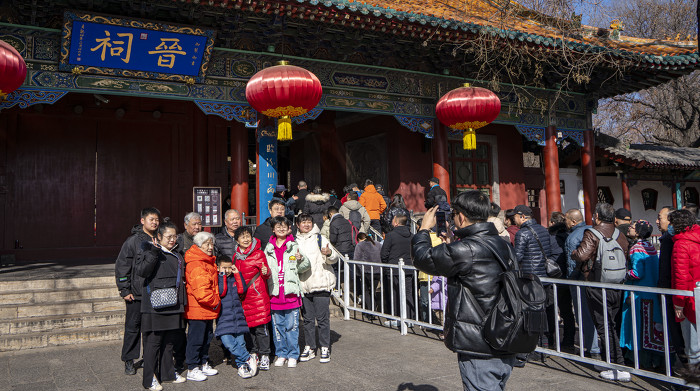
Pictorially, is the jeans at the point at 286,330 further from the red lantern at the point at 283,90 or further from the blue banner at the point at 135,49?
the blue banner at the point at 135,49

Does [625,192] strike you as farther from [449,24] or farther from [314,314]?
[314,314]

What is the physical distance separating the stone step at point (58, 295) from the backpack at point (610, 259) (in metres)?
5.55

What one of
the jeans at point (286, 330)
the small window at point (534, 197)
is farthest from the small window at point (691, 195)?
the jeans at point (286, 330)

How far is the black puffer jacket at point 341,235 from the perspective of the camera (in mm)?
7312

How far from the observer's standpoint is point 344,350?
5258mm

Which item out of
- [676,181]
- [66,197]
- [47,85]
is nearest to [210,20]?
[47,85]

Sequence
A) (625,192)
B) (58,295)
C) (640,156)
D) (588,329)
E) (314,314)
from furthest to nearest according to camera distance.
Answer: (625,192) → (640,156) → (58,295) → (314,314) → (588,329)

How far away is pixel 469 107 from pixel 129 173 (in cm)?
649

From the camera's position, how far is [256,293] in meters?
4.59

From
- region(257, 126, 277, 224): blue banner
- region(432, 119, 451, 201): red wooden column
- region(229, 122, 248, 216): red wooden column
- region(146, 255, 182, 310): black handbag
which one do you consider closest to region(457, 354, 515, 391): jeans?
region(146, 255, 182, 310): black handbag

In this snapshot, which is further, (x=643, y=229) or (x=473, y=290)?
(x=643, y=229)

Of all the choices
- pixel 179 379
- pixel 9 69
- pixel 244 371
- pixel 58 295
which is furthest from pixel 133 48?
pixel 244 371

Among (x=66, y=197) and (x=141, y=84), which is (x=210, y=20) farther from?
(x=66, y=197)

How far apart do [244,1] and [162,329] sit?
453 cm
